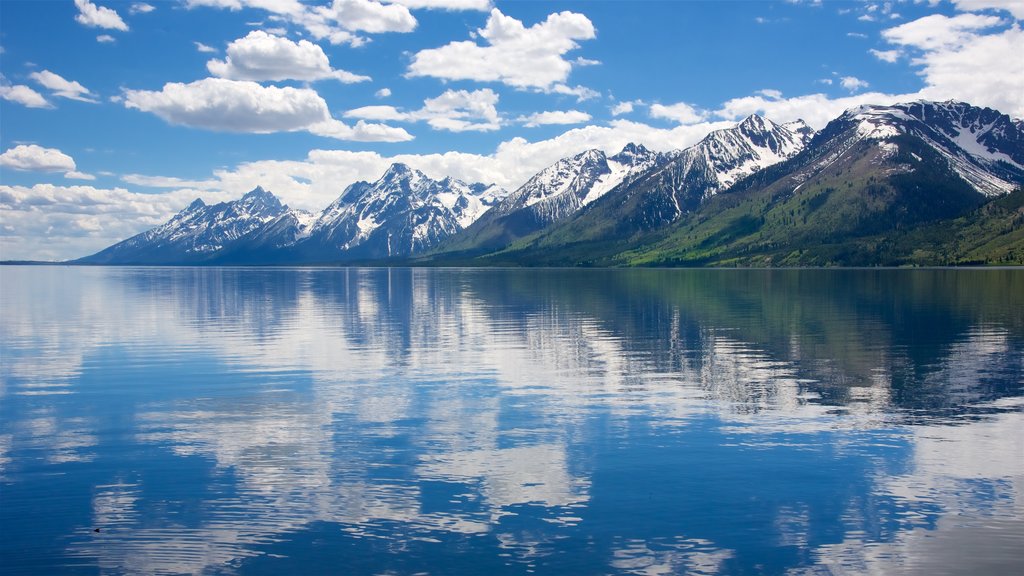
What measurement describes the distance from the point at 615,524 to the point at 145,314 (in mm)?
111111

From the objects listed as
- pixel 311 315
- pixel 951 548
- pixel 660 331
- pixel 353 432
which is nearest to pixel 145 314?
pixel 311 315

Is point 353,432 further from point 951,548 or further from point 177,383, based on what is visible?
point 951,548

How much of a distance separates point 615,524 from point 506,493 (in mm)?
5047

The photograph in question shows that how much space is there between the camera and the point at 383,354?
72750mm

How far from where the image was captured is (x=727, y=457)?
115ft

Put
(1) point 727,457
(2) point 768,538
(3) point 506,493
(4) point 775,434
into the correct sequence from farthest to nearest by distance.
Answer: (4) point 775,434 → (1) point 727,457 → (3) point 506,493 → (2) point 768,538

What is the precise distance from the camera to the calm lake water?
80.7 feet

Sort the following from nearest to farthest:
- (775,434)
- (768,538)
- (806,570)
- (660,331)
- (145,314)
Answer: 1. (806,570)
2. (768,538)
3. (775,434)
4. (660,331)
5. (145,314)

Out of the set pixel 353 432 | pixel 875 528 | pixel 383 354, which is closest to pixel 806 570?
pixel 875 528

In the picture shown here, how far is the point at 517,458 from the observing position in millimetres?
35125

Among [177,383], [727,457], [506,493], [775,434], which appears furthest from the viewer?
[177,383]

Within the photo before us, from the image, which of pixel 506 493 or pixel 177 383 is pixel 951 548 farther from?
pixel 177 383

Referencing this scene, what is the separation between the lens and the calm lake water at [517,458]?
24.6m

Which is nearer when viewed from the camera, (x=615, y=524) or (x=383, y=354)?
(x=615, y=524)
